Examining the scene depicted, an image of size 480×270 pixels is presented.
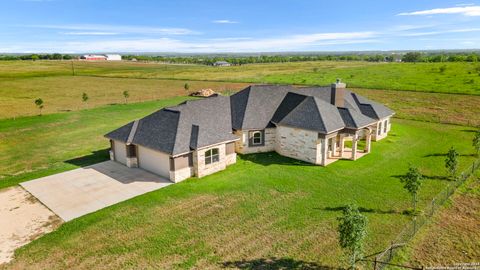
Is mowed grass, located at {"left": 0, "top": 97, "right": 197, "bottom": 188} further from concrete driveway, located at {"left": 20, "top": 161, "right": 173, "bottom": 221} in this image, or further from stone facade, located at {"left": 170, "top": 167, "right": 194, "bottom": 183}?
stone facade, located at {"left": 170, "top": 167, "right": 194, "bottom": 183}

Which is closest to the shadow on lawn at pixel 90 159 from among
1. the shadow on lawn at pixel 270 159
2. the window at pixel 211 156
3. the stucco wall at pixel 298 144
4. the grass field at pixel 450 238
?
the window at pixel 211 156

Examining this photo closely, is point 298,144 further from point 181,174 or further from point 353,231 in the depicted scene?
point 353,231

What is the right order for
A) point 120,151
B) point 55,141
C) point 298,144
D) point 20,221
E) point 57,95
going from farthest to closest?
point 57,95
point 55,141
point 298,144
point 120,151
point 20,221

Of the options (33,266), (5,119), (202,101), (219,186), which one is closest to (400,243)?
(219,186)

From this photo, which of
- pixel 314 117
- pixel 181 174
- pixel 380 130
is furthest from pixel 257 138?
pixel 380 130

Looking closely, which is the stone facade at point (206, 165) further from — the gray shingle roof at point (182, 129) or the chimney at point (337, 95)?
the chimney at point (337, 95)

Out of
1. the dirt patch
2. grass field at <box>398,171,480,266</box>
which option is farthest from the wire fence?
the dirt patch
